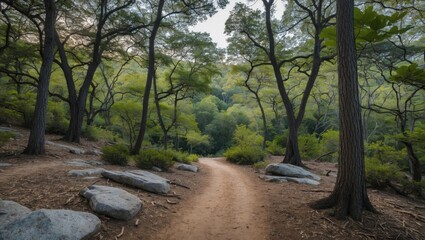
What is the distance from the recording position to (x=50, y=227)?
2688 millimetres

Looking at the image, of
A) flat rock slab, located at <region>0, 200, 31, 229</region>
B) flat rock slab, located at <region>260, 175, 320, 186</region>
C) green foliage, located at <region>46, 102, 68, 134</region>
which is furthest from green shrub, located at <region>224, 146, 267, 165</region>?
flat rock slab, located at <region>0, 200, 31, 229</region>

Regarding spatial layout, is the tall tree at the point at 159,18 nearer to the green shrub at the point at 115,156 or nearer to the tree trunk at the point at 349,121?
the green shrub at the point at 115,156

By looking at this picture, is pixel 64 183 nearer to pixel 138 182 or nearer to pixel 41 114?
pixel 138 182

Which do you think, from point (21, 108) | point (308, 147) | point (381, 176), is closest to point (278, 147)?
point (308, 147)

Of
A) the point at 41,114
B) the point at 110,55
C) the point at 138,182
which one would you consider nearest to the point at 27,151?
the point at 41,114

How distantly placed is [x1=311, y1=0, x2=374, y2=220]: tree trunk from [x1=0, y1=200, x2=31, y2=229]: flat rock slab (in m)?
4.70

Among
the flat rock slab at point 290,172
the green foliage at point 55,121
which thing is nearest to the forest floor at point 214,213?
the flat rock slab at point 290,172

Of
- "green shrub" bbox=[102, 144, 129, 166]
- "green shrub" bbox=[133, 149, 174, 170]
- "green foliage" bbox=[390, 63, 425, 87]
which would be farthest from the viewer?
"green shrub" bbox=[133, 149, 174, 170]

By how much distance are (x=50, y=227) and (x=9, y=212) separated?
0.76 metres

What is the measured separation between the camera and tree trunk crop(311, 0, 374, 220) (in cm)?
406

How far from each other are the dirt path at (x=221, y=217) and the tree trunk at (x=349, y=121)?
4.91ft

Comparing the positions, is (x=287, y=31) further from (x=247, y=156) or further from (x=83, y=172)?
(x=83, y=172)

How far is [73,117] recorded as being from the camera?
1117 centimetres

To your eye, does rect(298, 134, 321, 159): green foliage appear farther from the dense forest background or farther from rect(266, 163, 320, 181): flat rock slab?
rect(266, 163, 320, 181): flat rock slab
